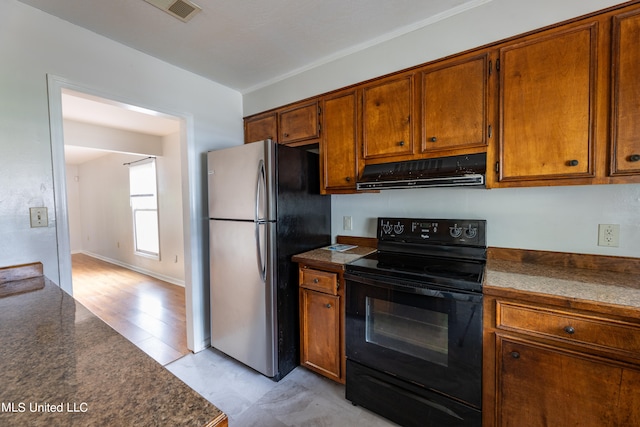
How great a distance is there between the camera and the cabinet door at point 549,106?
4.48ft

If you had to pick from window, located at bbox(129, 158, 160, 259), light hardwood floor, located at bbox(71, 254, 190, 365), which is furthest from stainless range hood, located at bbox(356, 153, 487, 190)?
window, located at bbox(129, 158, 160, 259)

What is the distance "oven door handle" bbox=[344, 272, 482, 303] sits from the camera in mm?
1375

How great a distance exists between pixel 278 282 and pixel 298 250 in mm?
300

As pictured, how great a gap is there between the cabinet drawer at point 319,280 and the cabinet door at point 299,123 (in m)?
1.10

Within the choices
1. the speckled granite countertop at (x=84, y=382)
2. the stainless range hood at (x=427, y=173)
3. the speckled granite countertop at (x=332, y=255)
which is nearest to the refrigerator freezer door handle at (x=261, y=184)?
the speckled granite countertop at (x=332, y=255)

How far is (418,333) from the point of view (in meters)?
1.55

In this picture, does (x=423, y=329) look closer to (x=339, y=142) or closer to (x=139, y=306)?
(x=339, y=142)

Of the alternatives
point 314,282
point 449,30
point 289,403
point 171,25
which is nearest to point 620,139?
point 449,30

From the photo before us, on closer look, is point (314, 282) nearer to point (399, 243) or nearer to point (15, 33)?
point (399, 243)

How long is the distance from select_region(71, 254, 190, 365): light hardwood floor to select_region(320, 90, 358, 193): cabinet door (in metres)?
2.03

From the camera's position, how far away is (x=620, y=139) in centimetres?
130

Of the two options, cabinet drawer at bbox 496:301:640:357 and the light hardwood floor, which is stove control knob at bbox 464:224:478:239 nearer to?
cabinet drawer at bbox 496:301:640:357

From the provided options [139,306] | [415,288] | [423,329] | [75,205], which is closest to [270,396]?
[423,329]

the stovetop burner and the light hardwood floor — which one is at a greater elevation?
the stovetop burner
